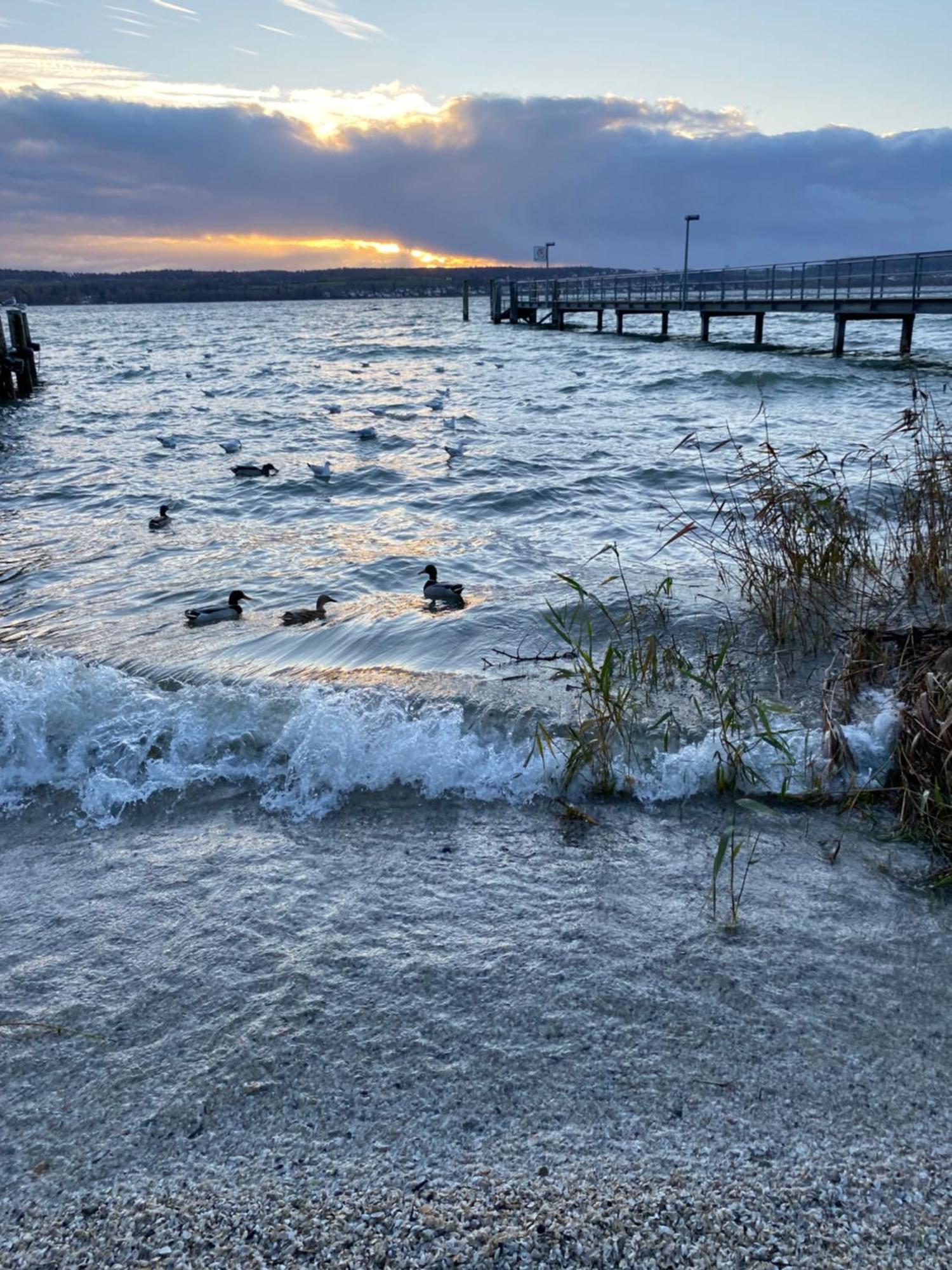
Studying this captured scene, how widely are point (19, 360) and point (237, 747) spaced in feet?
85.4

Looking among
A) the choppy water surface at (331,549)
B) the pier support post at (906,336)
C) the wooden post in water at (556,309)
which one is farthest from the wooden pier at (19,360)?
the wooden post in water at (556,309)

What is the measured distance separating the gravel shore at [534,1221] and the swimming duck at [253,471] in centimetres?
1246

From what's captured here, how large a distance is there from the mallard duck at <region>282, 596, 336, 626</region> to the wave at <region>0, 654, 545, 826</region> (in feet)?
6.51

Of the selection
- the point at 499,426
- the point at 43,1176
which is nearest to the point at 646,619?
the point at 43,1176

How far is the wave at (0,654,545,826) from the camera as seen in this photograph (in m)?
4.32

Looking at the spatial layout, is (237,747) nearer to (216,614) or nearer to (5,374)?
(216,614)

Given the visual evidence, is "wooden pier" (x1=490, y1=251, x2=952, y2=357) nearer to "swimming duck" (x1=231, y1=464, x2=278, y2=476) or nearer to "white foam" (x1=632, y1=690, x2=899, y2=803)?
"swimming duck" (x1=231, y1=464, x2=278, y2=476)

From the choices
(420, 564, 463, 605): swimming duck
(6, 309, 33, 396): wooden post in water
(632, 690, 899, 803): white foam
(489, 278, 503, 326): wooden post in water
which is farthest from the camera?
(489, 278, 503, 326): wooden post in water

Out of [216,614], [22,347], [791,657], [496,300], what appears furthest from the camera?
[496,300]

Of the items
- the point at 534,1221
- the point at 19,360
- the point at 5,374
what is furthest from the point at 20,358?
the point at 534,1221

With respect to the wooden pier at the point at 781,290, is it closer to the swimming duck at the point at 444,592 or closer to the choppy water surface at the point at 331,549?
the choppy water surface at the point at 331,549

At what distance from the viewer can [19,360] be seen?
26.1 meters

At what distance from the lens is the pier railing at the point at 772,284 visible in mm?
26922

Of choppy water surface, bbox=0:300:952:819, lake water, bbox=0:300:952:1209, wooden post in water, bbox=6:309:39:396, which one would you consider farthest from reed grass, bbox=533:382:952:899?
wooden post in water, bbox=6:309:39:396
